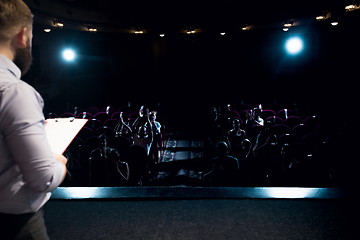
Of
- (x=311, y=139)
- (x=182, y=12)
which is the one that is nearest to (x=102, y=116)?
(x=311, y=139)

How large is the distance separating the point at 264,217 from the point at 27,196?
1.46 m

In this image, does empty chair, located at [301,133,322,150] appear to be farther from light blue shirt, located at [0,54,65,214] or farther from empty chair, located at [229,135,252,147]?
light blue shirt, located at [0,54,65,214]

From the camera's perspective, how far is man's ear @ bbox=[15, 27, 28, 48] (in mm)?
739

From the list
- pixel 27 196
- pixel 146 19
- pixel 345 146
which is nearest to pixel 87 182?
pixel 27 196

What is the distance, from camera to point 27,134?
68 centimetres

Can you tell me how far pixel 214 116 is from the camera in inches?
298

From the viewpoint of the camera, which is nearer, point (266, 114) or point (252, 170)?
point (252, 170)

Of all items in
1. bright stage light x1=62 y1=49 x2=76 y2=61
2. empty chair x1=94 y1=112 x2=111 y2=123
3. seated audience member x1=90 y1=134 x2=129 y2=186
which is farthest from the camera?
bright stage light x1=62 y1=49 x2=76 y2=61

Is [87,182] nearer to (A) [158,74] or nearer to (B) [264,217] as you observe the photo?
(B) [264,217]

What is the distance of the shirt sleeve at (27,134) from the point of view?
665 millimetres

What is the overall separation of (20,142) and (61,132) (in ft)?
1.19

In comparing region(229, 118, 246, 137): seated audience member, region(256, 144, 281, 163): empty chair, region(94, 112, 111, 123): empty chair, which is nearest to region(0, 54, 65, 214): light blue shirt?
region(256, 144, 281, 163): empty chair

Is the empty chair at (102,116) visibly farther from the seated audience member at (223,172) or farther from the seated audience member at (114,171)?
the seated audience member at (223,172)

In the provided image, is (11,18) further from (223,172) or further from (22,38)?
(223,172)
